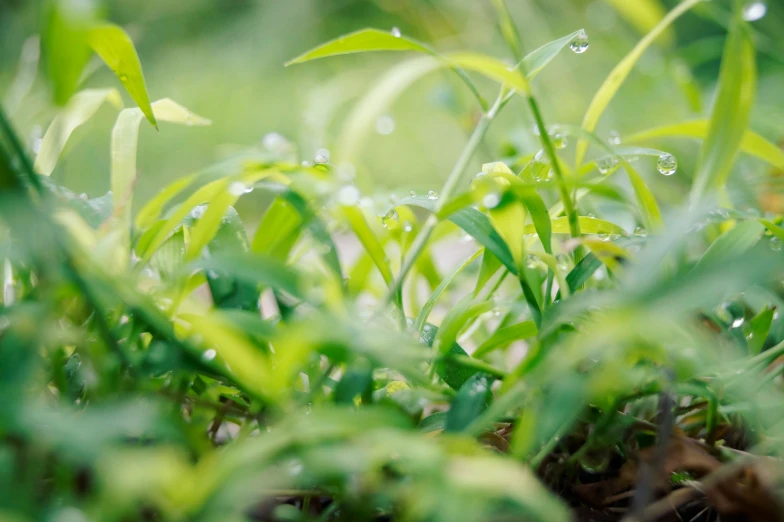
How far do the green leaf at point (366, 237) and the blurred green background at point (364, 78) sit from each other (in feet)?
1.16

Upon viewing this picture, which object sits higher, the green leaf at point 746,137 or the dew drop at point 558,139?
the green leaf at point 746,137

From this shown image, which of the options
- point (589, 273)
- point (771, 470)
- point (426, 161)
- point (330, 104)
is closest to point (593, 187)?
point (589, 273)

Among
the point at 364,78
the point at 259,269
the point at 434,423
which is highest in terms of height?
the point at 259,269

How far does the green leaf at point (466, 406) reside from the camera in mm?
311

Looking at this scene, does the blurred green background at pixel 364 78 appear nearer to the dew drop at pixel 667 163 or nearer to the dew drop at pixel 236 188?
the dew drop at pixel 667 163

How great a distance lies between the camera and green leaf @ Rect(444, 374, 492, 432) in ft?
1.02

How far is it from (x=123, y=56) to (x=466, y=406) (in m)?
0.27

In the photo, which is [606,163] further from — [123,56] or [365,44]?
[123,56]

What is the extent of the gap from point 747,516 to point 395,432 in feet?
0.63

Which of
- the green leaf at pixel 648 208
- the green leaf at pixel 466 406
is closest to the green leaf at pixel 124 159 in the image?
the green leaf at pixel 466 406

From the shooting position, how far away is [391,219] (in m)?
0.44

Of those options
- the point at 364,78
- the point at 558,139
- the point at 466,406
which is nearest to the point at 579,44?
the point at 558,139

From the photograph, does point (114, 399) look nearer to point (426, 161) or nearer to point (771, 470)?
point (771, 470)

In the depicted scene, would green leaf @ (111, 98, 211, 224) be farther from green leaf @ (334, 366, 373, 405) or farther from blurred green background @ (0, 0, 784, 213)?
blurred green background @ (0, 0, 784, 213)
